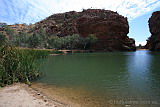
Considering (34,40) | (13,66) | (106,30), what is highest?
(106,30)

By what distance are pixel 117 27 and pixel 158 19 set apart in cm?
2977

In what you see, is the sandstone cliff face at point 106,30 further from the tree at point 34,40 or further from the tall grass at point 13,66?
the tall grass at point 13,66

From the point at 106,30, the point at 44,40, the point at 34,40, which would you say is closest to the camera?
the point at 34,40

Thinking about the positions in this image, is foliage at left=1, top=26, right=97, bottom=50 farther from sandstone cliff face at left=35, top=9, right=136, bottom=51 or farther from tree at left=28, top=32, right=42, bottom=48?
sandstone cliff face at left=35, top=9, right=136, bottom=51

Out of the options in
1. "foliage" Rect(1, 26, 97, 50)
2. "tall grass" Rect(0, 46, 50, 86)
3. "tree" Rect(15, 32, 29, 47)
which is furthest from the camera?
"foliage" Rect(1, 26, 97, 50)

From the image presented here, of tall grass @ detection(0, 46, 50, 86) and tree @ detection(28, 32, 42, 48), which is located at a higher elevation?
tree @ detection(28, 32, 42, 48)

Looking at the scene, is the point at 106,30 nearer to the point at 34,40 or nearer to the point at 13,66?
the point at 34,40

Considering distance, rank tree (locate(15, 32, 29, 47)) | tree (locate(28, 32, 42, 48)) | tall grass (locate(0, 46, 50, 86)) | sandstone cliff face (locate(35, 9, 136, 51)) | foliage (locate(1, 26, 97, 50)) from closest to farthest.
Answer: tall grass (locate(0, 46, 50, 86)), tree (locate(28, 32, 42, 48)), tree (locate(15, 32, 29, 47)), foliage (locate(1, 26, 97, 50)), sandstone cliff face (locate(35, 9, 136, 51))

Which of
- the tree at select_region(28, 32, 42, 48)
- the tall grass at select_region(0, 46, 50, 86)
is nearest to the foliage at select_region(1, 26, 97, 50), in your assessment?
the tree at select_region(28, 32, 42, 48)

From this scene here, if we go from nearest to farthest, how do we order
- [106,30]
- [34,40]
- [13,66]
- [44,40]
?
[13,66] → [34,40] → [44,40] → [106,30]

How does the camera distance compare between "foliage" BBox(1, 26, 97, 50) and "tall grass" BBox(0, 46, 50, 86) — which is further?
"foliage" BBox(1, 26, 97, 50)

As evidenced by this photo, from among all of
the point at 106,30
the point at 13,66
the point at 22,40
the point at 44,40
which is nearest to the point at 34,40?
the point at 22,40

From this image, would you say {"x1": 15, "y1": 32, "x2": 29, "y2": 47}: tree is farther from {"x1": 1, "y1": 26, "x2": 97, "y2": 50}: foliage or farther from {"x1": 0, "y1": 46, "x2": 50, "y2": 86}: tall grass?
{"x1": 0, "y1": 46, "x2": 50, "y2": 86}: tall grass

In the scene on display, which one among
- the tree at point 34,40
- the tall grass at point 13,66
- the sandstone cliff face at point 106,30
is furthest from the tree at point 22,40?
the tall grass at point 13,66
